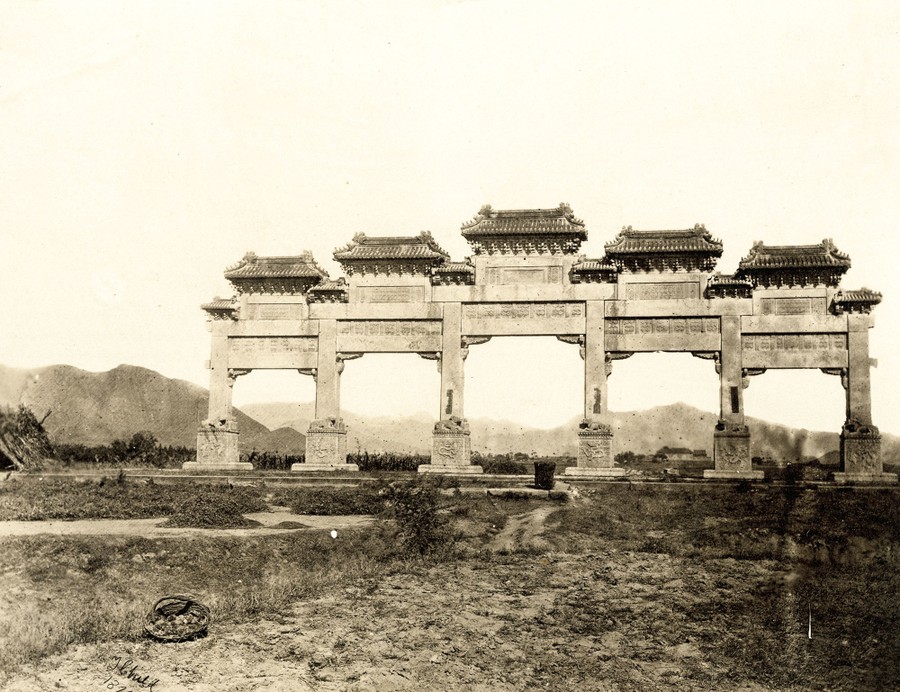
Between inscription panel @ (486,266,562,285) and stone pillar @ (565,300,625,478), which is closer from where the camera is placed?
stone pillar @ (565,300,625,478)

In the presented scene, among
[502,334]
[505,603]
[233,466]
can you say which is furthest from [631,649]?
[233,466]

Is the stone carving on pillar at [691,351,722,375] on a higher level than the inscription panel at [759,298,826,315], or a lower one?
lower

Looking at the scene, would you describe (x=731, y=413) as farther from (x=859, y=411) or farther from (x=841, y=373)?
(x=859, y=411)

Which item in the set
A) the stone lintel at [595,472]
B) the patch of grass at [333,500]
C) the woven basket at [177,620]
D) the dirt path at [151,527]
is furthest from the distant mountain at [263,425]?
the woven basket at [177,620]

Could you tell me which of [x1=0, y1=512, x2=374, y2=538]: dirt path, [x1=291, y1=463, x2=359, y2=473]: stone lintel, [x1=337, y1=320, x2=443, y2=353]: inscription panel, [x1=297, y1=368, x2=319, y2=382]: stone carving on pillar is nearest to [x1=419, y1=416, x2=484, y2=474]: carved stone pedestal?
[x1=291, y1=463, x2=359, y2=473]: stone lintel

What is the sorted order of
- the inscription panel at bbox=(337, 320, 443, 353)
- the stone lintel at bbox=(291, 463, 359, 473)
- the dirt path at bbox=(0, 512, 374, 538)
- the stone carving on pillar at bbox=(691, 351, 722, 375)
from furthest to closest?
the inscription panel at bbox=(337, 320, 443, 353), the stone lintel at bbox=(291, 463, 359, 473), the stone carving on pillar at bbox=(691, 351, 722, 375), the dirt path at bbox=(0, 512, 374, 538)

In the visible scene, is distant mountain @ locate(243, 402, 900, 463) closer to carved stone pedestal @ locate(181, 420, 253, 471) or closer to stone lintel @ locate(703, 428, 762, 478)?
carved stone pedestal @ locate(181, 420, 253, 471)

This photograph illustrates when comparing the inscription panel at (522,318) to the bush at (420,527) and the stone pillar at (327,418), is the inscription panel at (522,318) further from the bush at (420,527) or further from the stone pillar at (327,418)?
the bush at (420,527)
